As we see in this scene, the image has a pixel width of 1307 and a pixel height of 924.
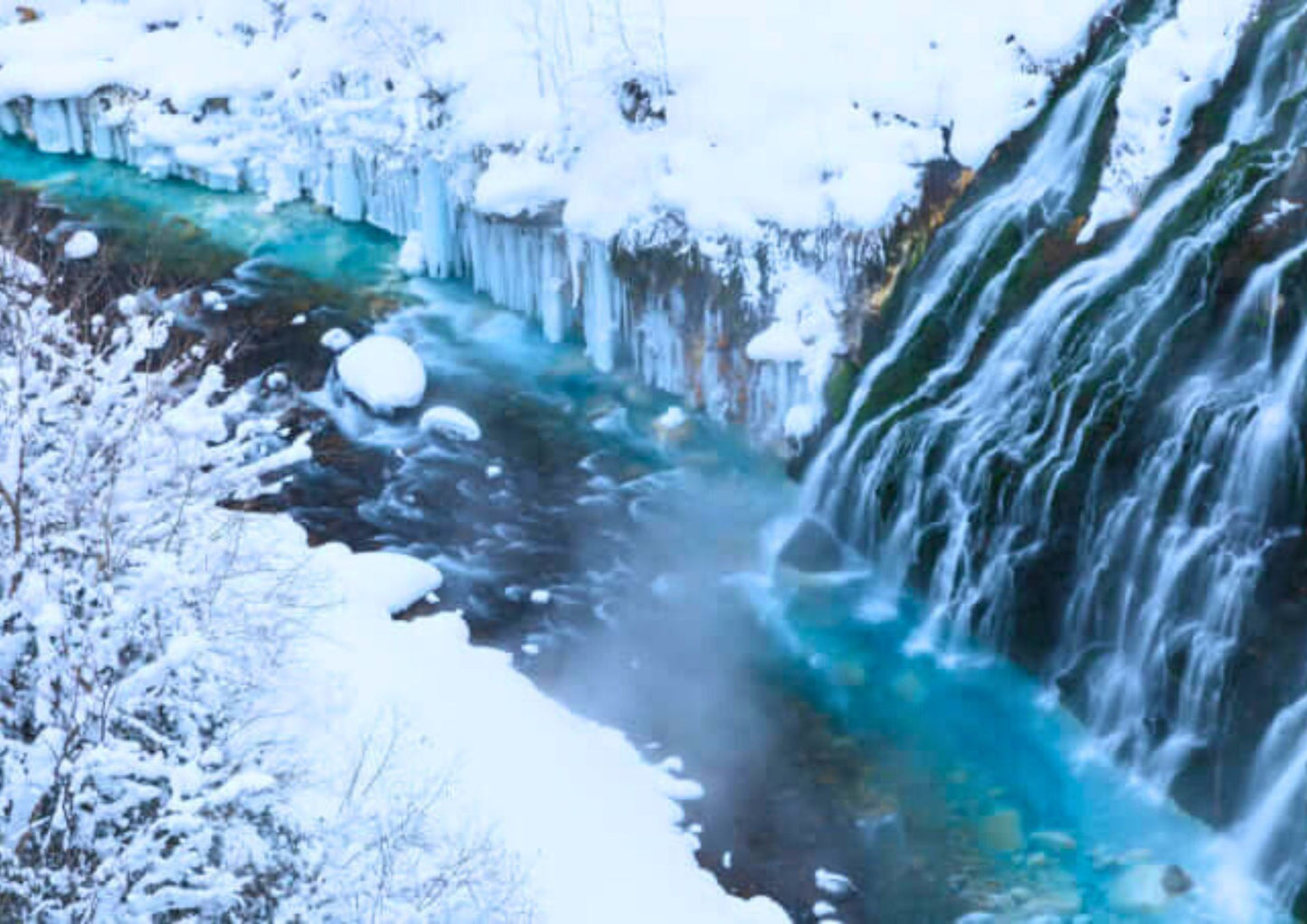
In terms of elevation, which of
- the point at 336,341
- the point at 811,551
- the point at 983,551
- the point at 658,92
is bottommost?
the point at 811,551

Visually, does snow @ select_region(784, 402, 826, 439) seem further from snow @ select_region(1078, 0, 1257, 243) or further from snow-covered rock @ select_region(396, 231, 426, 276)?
snow-covered rock @ select_region(396, 231, 426, 276)

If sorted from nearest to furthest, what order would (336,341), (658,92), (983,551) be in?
(983,551) → (658,92) → (336,341)

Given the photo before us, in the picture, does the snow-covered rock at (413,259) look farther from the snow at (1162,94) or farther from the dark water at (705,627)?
the snow at (1162,94)

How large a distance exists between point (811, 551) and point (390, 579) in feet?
13.3

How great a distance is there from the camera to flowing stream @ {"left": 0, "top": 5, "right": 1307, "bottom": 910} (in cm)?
1017

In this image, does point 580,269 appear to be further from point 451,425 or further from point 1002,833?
point 1002,833

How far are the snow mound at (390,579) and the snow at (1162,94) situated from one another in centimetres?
695

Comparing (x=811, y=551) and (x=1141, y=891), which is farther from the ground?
(x=811, y=551)

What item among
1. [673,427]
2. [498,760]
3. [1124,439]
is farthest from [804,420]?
[498,760]

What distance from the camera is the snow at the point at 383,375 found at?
1603 cm

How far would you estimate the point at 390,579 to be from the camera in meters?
13.0

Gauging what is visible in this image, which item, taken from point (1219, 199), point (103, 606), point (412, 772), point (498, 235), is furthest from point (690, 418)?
point (103, 606)

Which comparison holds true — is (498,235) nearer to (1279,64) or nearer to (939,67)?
(939,67)

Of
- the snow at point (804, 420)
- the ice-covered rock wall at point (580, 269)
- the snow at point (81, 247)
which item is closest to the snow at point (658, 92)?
the ice-covered rock wall at point (580, 269)
